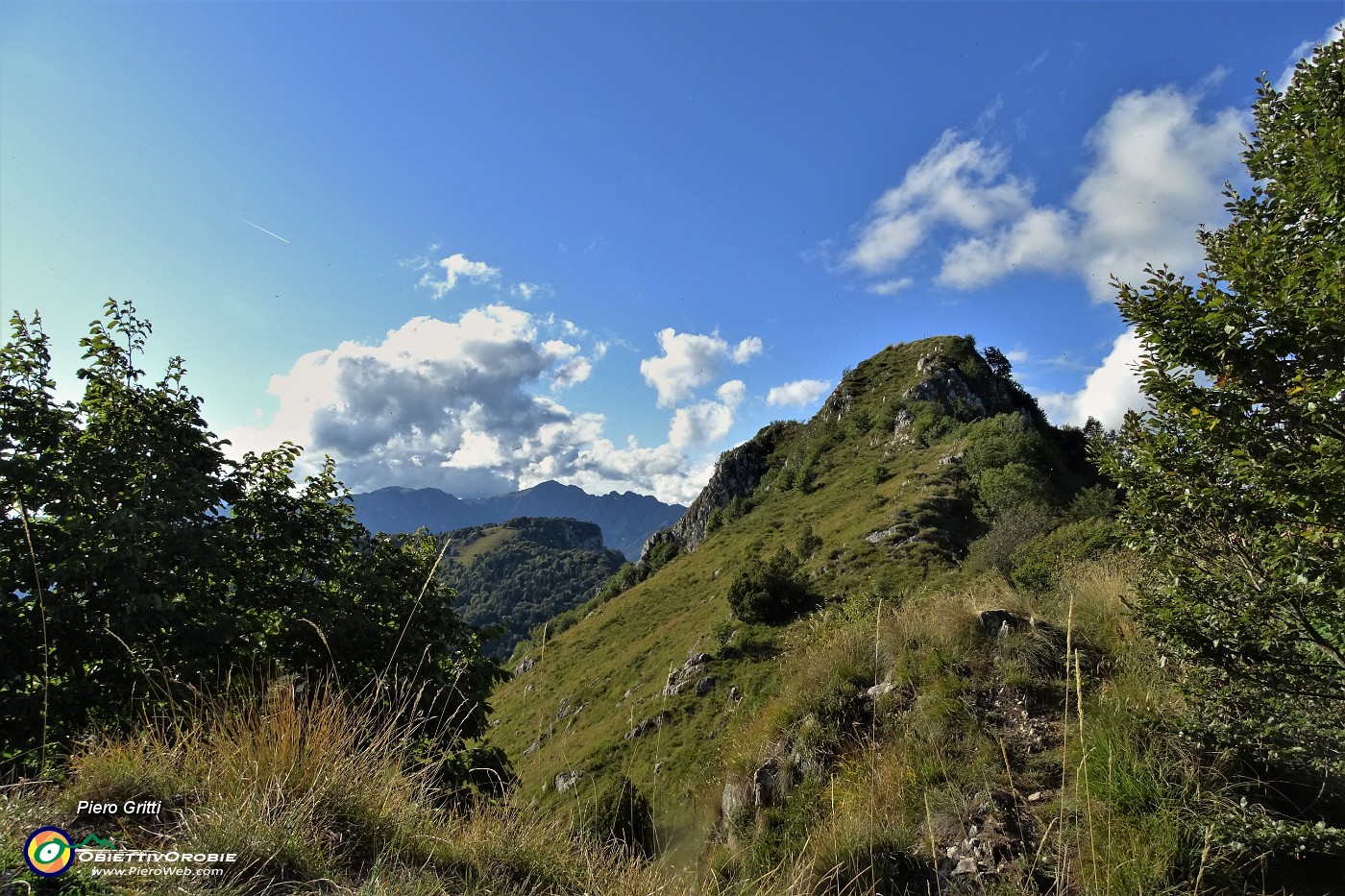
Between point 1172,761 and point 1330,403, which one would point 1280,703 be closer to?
point 1172,761

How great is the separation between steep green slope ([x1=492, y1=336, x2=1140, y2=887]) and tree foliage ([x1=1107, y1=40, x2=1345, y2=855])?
2600mm

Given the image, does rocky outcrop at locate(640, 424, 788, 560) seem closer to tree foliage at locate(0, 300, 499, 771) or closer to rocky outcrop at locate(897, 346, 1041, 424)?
rocky outcrop at locate(897, 346, 1041, 424)

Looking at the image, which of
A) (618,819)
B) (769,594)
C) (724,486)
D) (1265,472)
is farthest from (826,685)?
(724,486)

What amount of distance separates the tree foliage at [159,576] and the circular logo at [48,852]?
1.63 meters

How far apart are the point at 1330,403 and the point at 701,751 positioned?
18008 millimetres

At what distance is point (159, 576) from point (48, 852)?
4754 millimetres

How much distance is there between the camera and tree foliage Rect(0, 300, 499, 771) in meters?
5.59

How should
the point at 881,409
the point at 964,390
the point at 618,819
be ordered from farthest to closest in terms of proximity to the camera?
the point at 881,409 → the point at 964,390 → the point at 618,819

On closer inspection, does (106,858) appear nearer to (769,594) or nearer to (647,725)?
(647,725)

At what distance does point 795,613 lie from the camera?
25969mm

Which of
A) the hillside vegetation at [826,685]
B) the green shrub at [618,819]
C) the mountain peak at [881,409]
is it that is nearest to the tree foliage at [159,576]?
the hillside vegetation at [826,685]

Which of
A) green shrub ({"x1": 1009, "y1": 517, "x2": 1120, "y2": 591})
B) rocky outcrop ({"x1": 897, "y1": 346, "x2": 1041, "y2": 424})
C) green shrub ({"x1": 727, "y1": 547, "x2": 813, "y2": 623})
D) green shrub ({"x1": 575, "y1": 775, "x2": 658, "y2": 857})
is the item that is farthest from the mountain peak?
green shrub ({"x1": 575, "y1": 775, "x2": 658, "y2": 857})

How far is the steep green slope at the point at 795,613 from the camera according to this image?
29.9 ft

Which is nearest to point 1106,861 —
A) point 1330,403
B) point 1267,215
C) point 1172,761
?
point 1172,761
